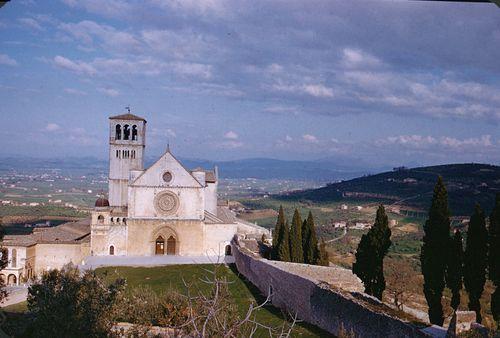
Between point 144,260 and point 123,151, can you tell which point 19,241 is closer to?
point 144,260

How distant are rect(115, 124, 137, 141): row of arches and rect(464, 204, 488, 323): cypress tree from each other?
2632 cm

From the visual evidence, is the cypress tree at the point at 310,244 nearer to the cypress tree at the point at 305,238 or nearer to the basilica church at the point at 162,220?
the cypress tree at the point at 305,238

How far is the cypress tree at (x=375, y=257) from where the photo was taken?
2036 centimetres

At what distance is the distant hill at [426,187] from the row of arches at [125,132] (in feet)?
121

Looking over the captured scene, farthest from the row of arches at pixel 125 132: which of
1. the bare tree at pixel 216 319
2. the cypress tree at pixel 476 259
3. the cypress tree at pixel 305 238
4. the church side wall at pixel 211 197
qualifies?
the cypress tree at pixel 476 259

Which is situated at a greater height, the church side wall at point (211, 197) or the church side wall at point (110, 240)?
the church side wall at point (211, 197)

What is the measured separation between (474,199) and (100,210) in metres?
46.4

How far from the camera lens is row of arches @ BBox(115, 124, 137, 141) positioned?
3750cm

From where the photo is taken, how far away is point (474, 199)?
202 feet

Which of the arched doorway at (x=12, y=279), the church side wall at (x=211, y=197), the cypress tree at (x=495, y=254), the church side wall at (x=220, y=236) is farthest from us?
the church side wall at (x=211, y=197)

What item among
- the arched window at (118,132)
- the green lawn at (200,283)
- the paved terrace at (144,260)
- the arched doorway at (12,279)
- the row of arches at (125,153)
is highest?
the arched window at (118,132)

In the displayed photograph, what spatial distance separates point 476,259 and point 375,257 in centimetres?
420

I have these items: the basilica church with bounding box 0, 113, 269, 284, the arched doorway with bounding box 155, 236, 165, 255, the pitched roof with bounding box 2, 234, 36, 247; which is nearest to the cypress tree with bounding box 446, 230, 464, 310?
the basilica church with bounding box 0, 113, 269, 284

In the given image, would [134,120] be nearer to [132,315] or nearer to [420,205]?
[132,315]
